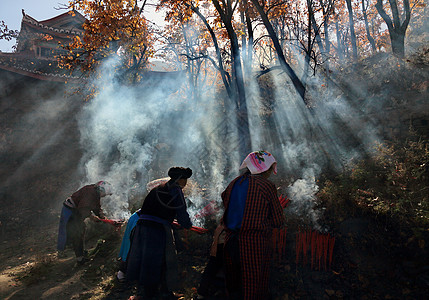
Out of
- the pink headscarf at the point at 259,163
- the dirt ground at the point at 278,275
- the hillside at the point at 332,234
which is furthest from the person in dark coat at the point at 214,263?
the pink headscarf at the point at 259,163

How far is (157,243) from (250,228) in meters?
1.52

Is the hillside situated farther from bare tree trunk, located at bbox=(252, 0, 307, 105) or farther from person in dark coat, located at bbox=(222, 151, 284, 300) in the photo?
bare tree trunk, located at bbox=(252, 0, 307, 105)

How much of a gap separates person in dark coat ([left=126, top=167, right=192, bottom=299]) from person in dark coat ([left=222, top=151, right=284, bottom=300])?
3.07 feet

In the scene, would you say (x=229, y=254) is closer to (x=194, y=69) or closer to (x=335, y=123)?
(x=335, y=123)

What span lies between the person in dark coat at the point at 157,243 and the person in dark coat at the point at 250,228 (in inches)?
36.9

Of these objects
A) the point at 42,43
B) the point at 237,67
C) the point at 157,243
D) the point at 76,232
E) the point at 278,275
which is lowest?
the point at 278,275

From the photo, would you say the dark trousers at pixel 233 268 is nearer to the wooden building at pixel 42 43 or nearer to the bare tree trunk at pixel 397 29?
the bare tree trunk at pixel 397 29

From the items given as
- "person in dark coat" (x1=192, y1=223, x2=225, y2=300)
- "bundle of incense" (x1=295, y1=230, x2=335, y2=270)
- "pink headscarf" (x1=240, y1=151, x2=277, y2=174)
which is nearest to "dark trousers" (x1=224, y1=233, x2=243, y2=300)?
"person in dark coat" (x1=192, y1=223, x2=225, y2=300)

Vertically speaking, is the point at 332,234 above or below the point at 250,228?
below

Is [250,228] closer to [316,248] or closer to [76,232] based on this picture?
[316,248]

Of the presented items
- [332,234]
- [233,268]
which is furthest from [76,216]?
[332,234]

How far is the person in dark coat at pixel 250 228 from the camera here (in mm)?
3062

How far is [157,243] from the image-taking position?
3850 mm

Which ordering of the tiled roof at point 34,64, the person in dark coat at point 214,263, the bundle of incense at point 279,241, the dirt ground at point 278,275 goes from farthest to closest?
the tiled roof at point 34,64, the bundle of incense at point 279,241, the dirt ground at point 278,275, the person in dark coat at point 214,263
